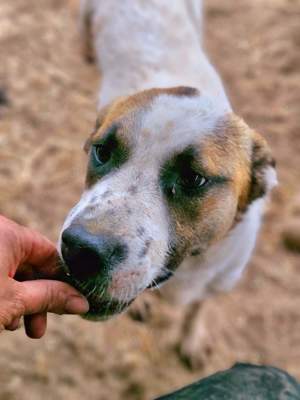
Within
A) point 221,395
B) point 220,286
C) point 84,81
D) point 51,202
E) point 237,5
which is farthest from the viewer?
→ point 237,5

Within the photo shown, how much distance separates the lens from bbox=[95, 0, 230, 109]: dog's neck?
3.01 meters

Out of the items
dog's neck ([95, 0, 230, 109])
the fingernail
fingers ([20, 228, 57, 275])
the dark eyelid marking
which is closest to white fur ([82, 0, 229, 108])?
dog's neck ([95, 0, 230, 109])

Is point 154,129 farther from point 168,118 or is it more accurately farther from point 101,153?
point 101,153

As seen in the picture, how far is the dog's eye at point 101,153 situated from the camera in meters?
2.10

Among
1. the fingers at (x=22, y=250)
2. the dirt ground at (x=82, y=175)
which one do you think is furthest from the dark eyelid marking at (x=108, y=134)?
the dirt ground at (x=82, y=175)

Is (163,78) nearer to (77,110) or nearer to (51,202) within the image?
(51,202)

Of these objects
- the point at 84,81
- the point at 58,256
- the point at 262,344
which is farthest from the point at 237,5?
the point at 58,256

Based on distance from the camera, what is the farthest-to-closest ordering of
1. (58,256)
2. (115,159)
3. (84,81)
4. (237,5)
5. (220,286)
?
1. (237,5)
2. (84,81)
3. (220,286)
4. (115,159)
5. (58,256)

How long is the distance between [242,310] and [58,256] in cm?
184

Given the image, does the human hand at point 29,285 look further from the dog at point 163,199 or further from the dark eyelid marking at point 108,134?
the dark eyelid marking at point 108,134

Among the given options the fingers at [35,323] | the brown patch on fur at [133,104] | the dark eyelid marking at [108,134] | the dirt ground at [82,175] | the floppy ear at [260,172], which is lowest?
the dirt ground at [82,175]

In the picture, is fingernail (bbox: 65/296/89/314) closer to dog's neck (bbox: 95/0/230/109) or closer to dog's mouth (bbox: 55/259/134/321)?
dog's mouth (bbox: 55/259/134/321)

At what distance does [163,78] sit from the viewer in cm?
294

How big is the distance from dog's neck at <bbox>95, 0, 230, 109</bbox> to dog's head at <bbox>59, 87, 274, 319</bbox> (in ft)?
2.35
